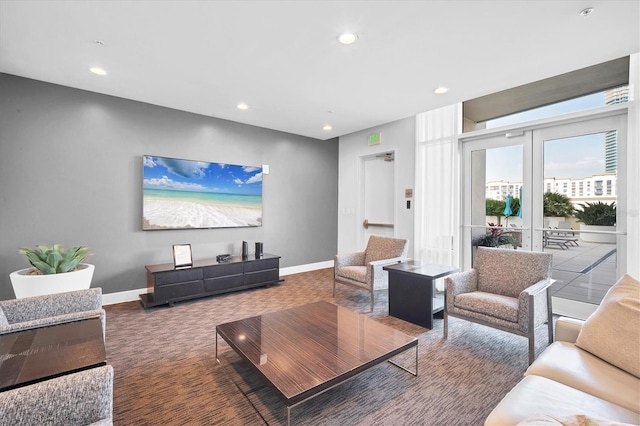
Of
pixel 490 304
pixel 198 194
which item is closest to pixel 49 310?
pixel 198 194

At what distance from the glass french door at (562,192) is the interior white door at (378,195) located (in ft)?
5.01

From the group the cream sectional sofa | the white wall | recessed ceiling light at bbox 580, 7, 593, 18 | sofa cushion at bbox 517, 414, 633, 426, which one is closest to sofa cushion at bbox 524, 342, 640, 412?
the cream sectional sofa

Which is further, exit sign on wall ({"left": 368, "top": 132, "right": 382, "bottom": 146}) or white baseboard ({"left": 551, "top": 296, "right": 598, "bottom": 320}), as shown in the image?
exit sign on wall ({"left": 368, "top": 132, "right": 382, "bottom": 146})

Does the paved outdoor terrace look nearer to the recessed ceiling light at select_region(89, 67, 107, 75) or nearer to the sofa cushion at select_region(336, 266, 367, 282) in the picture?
the sofa cushion at select_region(336, 266, 367, 282)

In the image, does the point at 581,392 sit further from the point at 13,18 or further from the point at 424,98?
the point at 13,18

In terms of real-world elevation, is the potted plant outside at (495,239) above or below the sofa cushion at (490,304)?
above

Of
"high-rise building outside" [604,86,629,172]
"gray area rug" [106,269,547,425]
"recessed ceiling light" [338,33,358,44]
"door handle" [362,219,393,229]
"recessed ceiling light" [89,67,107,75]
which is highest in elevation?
"recessed ceiling light" [89,67,107,75]

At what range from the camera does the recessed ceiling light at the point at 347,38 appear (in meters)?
2.53

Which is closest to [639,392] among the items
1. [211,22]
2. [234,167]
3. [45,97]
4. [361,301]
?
[361,301]

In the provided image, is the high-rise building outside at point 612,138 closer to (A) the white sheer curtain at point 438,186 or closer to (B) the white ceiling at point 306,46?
(B) the white ceiling at point 306,46

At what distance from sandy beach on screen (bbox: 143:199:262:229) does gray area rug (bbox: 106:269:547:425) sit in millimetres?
1417

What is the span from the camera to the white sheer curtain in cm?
438

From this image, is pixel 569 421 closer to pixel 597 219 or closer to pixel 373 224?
pixel 597 219

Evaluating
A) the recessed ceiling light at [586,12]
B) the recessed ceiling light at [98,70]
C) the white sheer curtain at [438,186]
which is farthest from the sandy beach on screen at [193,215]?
the recessed ceiling light at [586,12]
